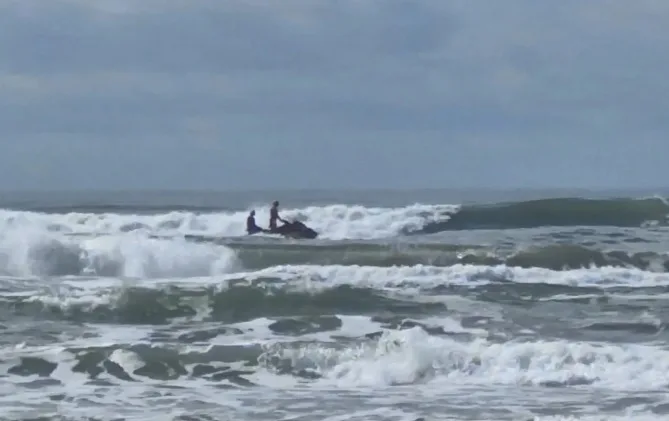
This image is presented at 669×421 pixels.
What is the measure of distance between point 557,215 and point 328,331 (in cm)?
2706

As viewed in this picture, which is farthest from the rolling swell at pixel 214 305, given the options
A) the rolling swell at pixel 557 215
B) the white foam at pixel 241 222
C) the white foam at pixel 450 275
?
the rolling swell at pixel 557 215

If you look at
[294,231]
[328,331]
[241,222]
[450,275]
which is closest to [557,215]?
[241,222]

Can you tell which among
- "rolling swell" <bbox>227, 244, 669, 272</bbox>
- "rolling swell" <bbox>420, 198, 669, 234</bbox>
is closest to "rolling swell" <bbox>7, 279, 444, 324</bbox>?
"rolling swell" <bbox>227, 244, 669, 272</bbox>

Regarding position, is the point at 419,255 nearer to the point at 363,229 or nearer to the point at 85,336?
the point at 85,336

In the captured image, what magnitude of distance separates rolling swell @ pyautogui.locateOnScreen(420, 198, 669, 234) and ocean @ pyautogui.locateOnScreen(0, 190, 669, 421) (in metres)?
9.41

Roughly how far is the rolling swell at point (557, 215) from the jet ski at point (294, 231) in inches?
353

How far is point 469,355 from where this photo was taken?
12570 millimetres

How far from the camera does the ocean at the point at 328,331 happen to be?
35.7ft

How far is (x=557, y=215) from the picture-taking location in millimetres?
40844

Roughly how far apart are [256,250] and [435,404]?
15.5 metres

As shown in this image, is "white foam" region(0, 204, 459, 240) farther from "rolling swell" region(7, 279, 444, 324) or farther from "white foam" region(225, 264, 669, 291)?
"rolling swell" region(7, 279, 444, 324)

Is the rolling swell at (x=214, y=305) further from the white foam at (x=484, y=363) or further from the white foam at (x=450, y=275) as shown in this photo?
the white foam at (x=484, y=363)

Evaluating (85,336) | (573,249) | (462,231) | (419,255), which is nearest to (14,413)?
(85,336)

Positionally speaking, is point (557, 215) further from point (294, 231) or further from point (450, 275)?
point (450, 275)
